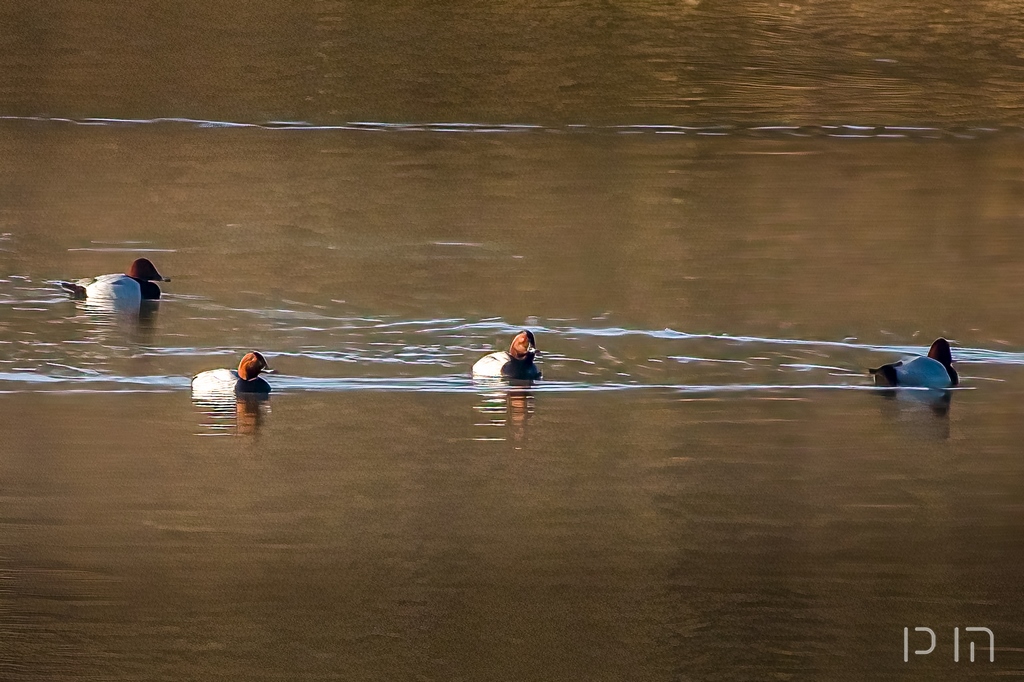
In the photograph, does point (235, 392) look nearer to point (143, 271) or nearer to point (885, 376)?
point (143, 271)

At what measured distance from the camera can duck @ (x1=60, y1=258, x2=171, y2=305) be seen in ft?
50.5

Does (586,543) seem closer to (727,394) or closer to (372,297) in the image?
(727,394)

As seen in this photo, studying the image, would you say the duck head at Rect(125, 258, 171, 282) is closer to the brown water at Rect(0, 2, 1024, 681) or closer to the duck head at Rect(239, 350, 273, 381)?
the brown water at Rect(0, 2, 1024, 681)

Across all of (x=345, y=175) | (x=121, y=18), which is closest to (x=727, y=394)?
(x=345, y=175)

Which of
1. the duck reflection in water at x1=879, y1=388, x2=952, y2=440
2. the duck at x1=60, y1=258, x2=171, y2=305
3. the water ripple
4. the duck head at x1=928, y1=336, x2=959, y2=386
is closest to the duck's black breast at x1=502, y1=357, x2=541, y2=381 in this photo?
the duck reflection in water at x1=879, y1=388, x2=952, y2=440

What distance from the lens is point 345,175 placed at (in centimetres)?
2458

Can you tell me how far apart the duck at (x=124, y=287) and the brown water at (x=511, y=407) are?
0.23 m

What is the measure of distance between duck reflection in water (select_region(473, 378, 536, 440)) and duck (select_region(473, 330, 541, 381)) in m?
0.05

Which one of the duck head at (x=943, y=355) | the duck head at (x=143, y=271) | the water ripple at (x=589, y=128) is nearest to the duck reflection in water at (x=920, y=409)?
the duck head at (x=943, y=355)

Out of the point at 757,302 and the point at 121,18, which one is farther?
the point at 121,18

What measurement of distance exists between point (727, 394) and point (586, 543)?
355 cm

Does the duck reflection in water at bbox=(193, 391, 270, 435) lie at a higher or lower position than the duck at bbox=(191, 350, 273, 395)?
lower

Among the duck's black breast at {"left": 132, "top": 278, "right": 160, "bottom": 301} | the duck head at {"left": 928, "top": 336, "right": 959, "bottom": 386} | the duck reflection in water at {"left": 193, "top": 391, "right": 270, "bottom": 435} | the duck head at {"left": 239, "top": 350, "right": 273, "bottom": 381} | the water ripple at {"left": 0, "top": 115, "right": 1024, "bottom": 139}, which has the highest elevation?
the water ripple at {"left": 0, "top": 115, "right": 1024, "bottom": 139}

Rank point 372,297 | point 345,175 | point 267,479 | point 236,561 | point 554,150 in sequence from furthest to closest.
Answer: point 554,150 < point 345,175 < point 372,297 < point 267,479 < point 236,561
